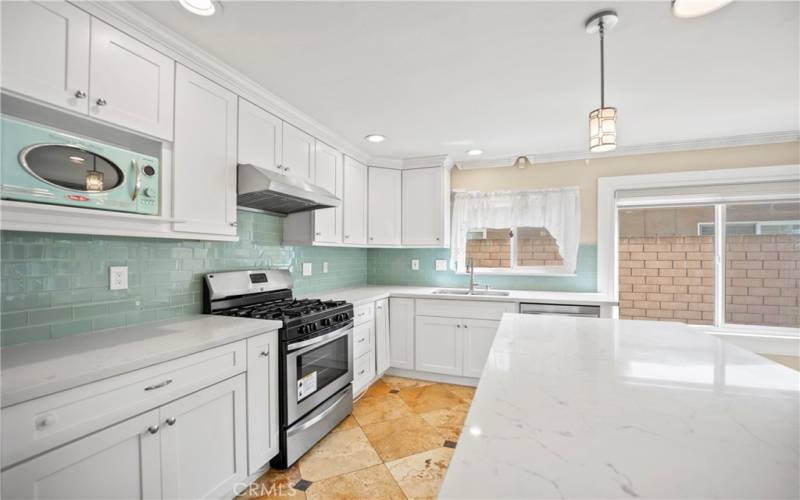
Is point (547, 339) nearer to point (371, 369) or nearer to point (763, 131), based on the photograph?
point (371, 369)

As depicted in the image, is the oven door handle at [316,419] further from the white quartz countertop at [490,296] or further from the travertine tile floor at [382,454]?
the white quartz countertop at [490,296]

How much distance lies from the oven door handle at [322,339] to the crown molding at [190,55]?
1.54 m

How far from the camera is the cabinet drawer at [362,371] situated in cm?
294

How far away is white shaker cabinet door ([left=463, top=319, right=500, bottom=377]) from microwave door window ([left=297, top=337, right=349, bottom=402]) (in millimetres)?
1210

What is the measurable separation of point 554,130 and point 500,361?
2.45 metres

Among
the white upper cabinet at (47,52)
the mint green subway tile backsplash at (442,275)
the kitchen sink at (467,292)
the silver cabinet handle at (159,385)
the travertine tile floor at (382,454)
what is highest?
the white upper cabinet at (47,52)

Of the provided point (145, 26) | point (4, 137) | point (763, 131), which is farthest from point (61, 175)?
point (763, 131)

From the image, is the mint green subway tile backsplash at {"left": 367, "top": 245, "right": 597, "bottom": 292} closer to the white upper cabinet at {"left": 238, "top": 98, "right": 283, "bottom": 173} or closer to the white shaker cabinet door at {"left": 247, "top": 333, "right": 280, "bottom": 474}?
the white upper cabinet at {"left": 238, "top": 98, "right": 283, "bottom": 173}

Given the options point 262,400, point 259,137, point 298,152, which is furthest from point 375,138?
point 262,400

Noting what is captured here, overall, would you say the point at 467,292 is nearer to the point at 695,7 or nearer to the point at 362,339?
the point at 362,339

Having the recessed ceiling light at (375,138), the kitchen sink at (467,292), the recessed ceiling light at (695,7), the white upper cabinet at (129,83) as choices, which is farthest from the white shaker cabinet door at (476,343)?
the white upper cabinet at (129,83)

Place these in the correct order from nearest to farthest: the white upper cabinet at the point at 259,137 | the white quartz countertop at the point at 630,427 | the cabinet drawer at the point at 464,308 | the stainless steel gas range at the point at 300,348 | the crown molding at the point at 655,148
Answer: the white quartz countertop at the point at 630,427, the stainless steel gas range at the point at 300,348, the white upper cabinet at the point at 259,137, the crown molding at the point at 655,148, the cabinet drawer at the point at 464,308

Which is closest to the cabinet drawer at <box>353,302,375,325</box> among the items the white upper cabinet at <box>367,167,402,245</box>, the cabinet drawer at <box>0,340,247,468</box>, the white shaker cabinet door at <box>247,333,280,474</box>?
the white upper cabinet at <box>367,167,402,245</box>

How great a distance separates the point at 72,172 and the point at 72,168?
2 centimetres
